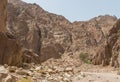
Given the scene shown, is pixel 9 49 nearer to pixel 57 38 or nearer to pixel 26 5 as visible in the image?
pixel 57 38

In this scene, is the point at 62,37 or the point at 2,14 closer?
the point at 2,14

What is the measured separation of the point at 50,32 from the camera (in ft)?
276

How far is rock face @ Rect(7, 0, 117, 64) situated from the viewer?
7746 centimetres

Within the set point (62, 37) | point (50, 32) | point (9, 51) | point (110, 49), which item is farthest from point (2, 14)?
point (50, 32)

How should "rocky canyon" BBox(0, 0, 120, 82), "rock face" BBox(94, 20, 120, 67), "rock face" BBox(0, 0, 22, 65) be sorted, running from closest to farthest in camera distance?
1. "rock face" BBox(0, 0, 22, 65)
2. "rock face" BBox(94, 20, 120, 67)
3. "rocky canyon" BBox(0, 0, 120, 82)

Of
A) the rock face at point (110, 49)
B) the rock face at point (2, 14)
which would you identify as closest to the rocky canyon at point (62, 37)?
the rock face at point (110, 49)

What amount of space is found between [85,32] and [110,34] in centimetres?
3218

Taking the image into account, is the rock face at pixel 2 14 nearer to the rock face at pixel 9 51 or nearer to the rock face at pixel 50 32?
the rock face at pixel 9 51

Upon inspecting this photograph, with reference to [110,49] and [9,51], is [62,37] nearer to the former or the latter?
[110,49]

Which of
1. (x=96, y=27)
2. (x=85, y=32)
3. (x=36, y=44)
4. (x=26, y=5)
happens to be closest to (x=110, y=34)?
(x=36, y=44)

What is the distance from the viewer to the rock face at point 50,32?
77456 millimetres

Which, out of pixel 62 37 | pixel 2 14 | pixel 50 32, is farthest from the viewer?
pixel 50 32

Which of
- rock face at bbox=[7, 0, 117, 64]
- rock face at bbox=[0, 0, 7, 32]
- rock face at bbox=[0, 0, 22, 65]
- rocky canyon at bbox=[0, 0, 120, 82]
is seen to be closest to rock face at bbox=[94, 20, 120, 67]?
rocky canyon at bbox=[0, 0, 120, 82]

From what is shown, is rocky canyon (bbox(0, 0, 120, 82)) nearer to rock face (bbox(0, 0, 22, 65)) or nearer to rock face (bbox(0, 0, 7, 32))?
rock face (bbox(0, 0, 7, 32))
